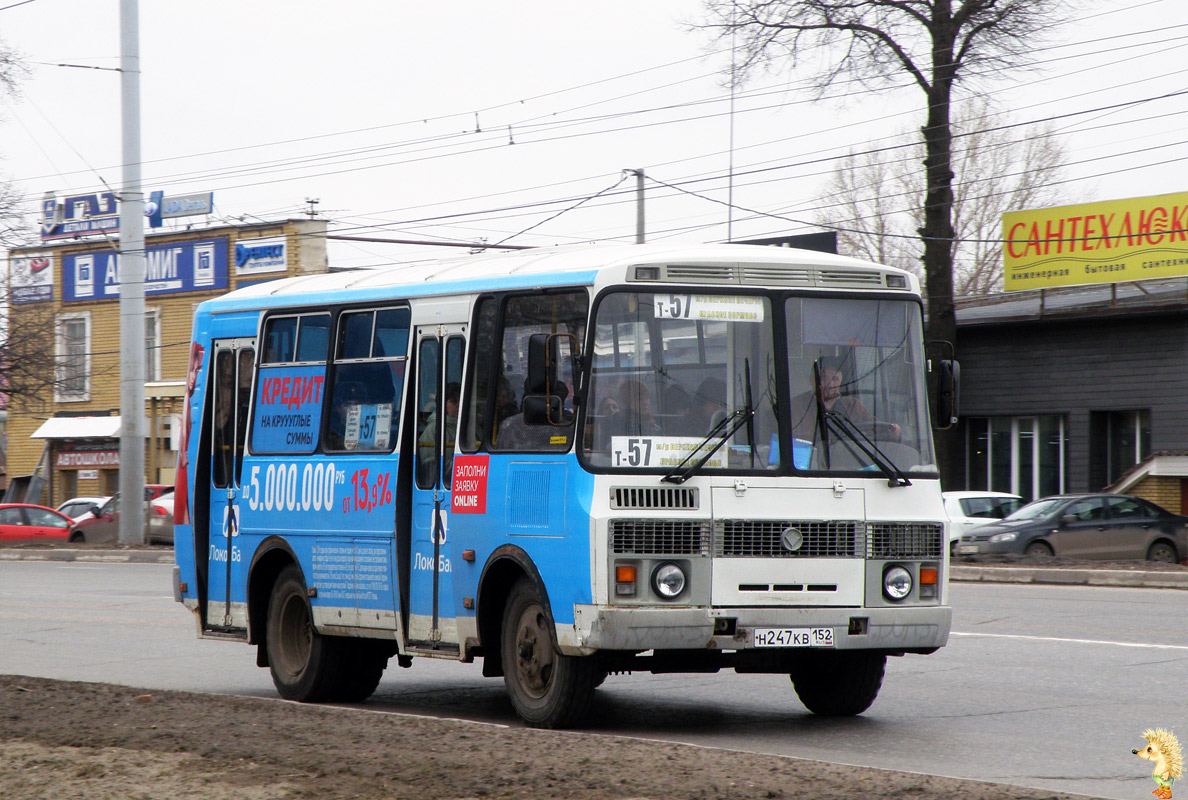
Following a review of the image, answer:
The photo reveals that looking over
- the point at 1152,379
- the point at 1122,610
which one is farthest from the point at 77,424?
the point at 1122,610

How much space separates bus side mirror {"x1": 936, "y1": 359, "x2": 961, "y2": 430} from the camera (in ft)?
31.4

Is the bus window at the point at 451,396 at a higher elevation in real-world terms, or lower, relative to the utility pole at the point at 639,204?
lower

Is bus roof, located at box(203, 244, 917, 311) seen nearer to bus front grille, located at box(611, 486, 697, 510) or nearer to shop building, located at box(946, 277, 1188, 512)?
bus front grille, located at box(611, 486, 697, 510)

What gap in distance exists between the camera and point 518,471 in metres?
9.35

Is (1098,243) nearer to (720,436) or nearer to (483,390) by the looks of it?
(483,390)

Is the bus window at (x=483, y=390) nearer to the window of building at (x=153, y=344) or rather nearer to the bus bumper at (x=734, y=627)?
the bus bumper at (x=734, y=627)

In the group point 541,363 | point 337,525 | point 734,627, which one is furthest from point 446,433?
point 734,627

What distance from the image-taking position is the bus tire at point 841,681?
9930 millimetres

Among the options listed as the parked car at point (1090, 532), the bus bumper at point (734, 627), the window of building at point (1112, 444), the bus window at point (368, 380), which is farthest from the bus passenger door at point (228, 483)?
the window of building at point (1112, 444)

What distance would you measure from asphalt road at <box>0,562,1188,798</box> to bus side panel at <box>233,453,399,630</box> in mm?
890

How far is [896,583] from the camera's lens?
926 cm

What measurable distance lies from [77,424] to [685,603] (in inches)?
1805

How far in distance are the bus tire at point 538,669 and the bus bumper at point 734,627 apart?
0.24 metres

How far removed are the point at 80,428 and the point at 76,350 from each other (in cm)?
300
